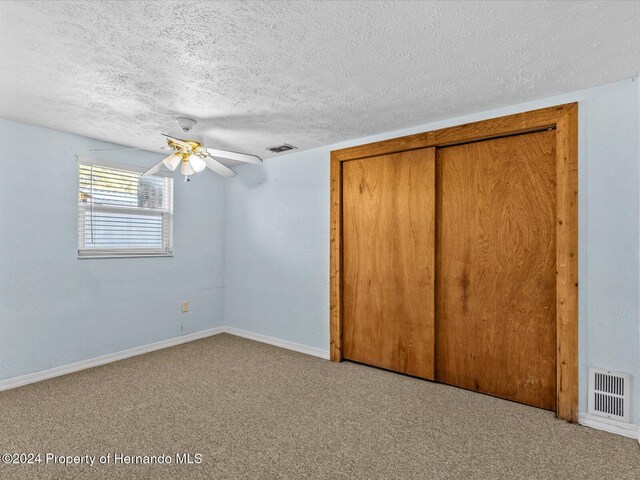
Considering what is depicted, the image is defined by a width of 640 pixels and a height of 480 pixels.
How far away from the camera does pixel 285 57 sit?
1882 mm

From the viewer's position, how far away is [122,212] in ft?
11.9

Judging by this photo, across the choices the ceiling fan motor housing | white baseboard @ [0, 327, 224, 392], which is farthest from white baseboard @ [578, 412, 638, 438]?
white baseboard @ [0, 327, 224, 392]

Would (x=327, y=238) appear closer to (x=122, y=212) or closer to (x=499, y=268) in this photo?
(x=499, y=268)

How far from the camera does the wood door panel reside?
248 centimetres

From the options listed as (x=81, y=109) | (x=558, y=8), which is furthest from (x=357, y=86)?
(x=81, y=109)

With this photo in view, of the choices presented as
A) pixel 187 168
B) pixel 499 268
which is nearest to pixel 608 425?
pixel 499 268

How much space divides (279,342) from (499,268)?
97.4 inches

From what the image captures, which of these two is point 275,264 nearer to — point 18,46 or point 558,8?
point 18,46

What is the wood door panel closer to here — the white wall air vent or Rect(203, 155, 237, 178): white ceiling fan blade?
the white wall air vent

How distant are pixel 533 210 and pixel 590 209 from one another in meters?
0.34

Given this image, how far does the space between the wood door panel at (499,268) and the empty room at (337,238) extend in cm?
2

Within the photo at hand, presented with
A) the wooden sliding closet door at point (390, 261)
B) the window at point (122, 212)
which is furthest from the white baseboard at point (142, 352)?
the window at point (122, 212)

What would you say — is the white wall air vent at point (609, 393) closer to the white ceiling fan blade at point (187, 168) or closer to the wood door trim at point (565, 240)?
the wood door trim at point (565, 240)

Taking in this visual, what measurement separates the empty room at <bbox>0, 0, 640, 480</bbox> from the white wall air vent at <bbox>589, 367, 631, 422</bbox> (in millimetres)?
13
